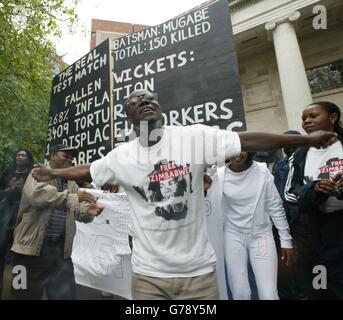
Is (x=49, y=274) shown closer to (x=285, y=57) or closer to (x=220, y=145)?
(x=220, y=145)

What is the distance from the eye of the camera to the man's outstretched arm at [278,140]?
160 cm

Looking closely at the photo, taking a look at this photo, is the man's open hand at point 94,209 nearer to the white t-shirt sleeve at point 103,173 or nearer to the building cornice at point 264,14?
the white t-shirt sleeve at point 103,173

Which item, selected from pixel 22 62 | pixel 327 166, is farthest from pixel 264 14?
pixel 327 166

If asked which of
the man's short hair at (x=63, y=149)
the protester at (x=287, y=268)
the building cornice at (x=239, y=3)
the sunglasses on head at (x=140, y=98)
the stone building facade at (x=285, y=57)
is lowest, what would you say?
the protester at (x=287, y=268)

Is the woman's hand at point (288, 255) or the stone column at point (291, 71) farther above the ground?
the stone column at point (291, 71)

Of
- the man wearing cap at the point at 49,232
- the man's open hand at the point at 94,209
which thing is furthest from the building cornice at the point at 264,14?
the man's open hand at the point at 94,209

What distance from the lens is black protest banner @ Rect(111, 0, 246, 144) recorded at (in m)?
2.64

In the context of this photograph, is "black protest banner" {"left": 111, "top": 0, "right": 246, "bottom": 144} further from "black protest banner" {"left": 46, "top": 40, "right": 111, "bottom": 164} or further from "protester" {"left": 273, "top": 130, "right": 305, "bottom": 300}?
"protester" {"left": 273, "top": 130, "right": 305, "bottom": 300}

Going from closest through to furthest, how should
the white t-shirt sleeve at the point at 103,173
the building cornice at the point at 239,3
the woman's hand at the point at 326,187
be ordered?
the white t-shirt sleeve at the point at 103,173 → the woman's hand at the point at 326,187 → the building cornice at the point at 239,3

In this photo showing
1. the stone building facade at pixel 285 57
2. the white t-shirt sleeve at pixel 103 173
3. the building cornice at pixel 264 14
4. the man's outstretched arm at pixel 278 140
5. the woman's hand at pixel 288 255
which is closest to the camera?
Result: the man's outstretched arm at pixel 278 140

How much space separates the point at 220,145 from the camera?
1.67m

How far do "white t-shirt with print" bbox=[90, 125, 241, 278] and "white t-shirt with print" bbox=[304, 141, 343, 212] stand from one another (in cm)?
104

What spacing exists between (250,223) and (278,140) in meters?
1.29

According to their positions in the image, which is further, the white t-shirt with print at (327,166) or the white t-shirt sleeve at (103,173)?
the white t-shirt with print at (327,166)
